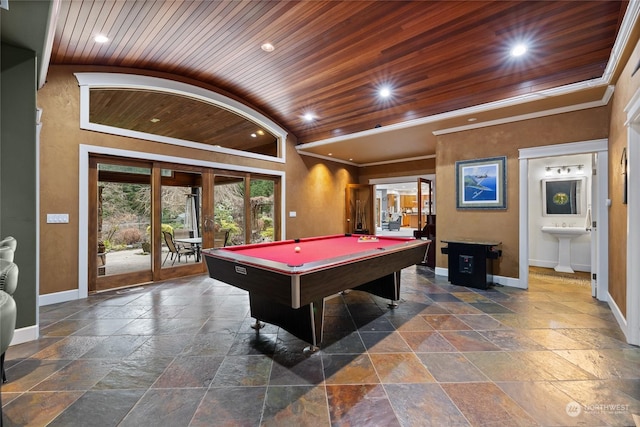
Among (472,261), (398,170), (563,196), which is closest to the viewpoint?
(472,261)

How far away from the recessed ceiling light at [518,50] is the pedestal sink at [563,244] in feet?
12.7

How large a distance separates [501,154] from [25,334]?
646 cm

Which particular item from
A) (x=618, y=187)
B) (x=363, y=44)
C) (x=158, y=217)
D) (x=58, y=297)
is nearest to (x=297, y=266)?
(x=363, y=44)

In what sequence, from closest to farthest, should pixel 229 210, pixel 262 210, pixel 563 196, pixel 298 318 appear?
pixel 298 318 < pixel 563 196 < pixel 229 210 < pixel 262 210

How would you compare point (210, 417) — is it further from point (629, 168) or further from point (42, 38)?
point (629, 168)

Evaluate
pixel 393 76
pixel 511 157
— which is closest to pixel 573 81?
pixel 511 157

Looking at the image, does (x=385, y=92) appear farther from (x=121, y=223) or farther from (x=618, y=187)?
(x=121, y=223)

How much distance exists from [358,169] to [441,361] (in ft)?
23.4

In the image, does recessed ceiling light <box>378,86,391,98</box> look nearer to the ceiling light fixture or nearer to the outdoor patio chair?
the ceiling light fixture

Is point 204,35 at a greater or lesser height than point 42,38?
greater

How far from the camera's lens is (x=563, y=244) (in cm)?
556

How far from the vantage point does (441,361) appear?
7.37 feet

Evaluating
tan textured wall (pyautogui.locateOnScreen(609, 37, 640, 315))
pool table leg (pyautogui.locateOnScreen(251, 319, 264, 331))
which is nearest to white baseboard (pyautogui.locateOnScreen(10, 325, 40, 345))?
pool table leg (pyautogui.locateOnScreen(251, 319, 264, 331))

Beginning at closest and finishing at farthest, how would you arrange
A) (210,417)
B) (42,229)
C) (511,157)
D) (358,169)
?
(210,417) → (42,229) → (511,157) → (358,169)
